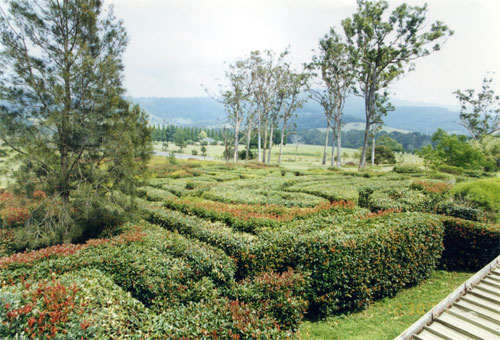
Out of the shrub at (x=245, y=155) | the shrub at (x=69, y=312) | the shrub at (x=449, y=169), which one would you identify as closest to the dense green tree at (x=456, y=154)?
the shrub at (x=449, y=169)

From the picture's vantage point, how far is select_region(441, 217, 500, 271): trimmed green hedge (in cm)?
853

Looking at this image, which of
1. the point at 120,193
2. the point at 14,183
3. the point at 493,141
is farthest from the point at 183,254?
the point at 493,141

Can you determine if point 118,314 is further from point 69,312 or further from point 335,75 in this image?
point 335,75

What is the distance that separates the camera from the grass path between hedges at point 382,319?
18.1 ft

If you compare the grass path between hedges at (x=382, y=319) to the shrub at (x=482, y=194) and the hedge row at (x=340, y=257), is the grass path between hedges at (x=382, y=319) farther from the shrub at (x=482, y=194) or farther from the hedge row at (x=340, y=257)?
the shrub at (x=482, y=194)

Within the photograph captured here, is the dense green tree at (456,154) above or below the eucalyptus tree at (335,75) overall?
below

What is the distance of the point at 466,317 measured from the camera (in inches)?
226

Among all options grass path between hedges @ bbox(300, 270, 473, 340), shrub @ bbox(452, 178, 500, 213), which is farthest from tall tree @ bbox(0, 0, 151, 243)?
shrub @ bbox(452, 178, 500, 213)

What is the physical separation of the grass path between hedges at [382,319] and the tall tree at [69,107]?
6661 mm

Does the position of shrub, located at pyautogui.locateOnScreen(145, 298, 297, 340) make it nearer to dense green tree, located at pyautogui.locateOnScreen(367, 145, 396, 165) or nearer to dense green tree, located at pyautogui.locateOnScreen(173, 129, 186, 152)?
dense green tree, located at pyautogui.locateOnScreen(367, 145, 396, 165)

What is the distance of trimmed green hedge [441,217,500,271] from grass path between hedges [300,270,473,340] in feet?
5.88

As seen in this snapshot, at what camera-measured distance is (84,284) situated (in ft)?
15.6

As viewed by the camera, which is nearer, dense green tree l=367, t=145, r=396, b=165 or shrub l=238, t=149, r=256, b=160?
dense green tree l=367, t=145, r=396, b=165

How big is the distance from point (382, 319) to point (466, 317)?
168 cm
